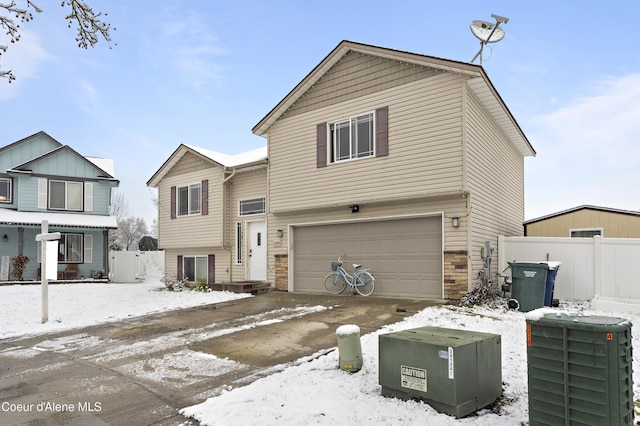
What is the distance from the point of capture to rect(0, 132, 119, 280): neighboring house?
20.3 m

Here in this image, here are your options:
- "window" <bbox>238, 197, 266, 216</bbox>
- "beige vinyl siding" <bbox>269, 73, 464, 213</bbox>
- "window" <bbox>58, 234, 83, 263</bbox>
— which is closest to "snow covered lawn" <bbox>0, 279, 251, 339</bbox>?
"window" <bbox>238, 197, 266, 216</bbox>

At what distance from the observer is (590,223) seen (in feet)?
47.2

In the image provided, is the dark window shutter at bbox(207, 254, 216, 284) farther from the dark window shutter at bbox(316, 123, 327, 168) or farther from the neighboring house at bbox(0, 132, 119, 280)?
the neighboring house at bbox(0, 132, 119, 280)

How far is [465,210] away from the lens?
406 inches

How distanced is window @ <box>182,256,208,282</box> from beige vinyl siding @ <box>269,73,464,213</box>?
16.6 ft

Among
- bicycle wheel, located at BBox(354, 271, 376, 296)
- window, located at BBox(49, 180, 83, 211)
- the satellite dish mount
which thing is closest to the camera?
bicycle wheel, located at BBox(354, 271, 376, 296)

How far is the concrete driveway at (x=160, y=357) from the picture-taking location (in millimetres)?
4574

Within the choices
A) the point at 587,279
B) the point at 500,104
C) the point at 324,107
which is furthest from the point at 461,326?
the point at 324,107

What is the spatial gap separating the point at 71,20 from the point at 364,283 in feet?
29.3

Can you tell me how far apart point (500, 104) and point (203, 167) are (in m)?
10.8

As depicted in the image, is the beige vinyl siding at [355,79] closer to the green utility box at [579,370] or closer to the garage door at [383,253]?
the garage door at [383,253]

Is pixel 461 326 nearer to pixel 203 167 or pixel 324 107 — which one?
pixel 324 107

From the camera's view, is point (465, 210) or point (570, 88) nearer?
point (465, 210)

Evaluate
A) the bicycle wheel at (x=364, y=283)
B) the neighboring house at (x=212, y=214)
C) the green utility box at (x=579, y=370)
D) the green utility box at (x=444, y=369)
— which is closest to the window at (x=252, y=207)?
the neighboring house at (x=212, y=214)
